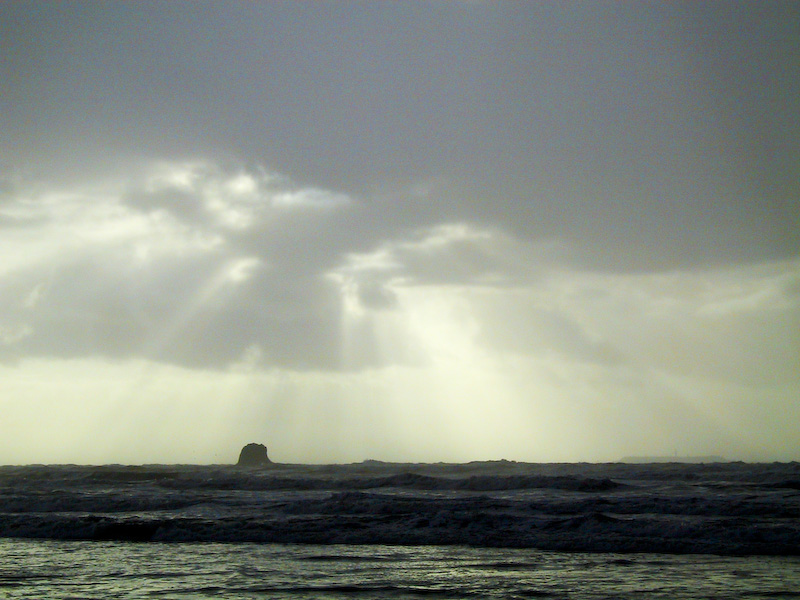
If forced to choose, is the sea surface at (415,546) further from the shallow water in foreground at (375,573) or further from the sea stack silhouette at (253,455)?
the sea stack silhouette at (253,455)

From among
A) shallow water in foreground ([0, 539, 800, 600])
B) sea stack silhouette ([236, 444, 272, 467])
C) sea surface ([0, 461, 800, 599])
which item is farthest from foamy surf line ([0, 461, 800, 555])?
sea stack silhouette ([236, 444, 272, 467])

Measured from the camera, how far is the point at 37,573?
1334cm

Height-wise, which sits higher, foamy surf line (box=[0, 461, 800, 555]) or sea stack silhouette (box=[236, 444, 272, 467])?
sea stack silhouette (box=[236, 444, 272, 467])

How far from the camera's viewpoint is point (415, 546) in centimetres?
1733

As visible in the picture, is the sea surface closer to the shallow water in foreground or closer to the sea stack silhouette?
the shallow water in foreground

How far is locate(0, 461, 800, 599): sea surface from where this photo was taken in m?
11.9

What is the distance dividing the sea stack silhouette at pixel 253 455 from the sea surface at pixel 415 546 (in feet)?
113

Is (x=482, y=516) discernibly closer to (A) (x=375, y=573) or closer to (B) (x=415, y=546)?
(B) (x=415, y=546)

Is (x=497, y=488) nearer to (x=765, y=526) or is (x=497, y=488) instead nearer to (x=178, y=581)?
(x=765, y=526)

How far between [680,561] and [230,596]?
9626 millimetres

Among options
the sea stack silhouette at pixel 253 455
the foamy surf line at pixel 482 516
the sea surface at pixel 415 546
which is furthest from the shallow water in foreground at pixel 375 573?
the sea stack silhouette at pixel 253 455

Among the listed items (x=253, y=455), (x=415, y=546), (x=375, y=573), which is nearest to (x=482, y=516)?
(x=415, y=546)

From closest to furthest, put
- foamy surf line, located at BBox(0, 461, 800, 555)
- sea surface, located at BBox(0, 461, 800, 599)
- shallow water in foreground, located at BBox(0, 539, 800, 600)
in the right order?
shallow water in foreground, located at BBox(0, 539, 800, 600) → sea surface, located at BBox(0, 461, 800, 599) → foamy surf line, located at BBox(0, 461, 800, 555)

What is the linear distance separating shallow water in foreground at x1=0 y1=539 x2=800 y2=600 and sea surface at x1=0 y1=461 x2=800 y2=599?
4 centimetres
